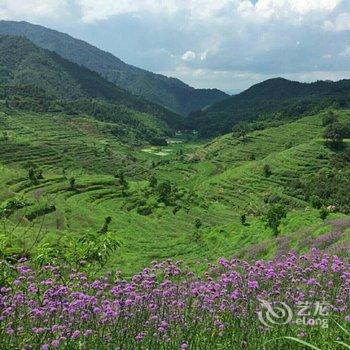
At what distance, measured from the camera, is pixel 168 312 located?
339 inches

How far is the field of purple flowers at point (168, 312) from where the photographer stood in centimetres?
750

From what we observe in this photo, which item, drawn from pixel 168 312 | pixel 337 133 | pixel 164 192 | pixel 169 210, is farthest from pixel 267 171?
pixel 168 312

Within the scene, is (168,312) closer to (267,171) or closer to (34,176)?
(34,176)

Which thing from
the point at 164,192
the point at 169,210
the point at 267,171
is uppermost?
the point at 267,171

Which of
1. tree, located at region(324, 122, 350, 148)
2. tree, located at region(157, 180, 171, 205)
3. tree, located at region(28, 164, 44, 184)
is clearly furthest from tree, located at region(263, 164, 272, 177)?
tree, located at region(28, 164, 44, 184)

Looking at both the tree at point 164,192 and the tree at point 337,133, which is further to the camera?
the tree at point 337,133

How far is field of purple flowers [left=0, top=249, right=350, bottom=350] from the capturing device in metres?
7.50

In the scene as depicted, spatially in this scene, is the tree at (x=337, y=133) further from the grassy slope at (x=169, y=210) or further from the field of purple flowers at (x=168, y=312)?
the field of purple flowers at (x=168, y=312)

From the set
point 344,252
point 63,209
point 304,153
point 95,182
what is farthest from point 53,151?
point 344,252

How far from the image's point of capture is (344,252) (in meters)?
14.7

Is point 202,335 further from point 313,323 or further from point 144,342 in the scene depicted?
point 313,323

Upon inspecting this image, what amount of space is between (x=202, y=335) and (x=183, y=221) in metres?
105

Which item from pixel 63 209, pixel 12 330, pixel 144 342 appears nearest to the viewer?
pixel 12 330

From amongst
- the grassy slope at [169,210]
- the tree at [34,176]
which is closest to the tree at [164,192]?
the grassy slope at [169,210]
